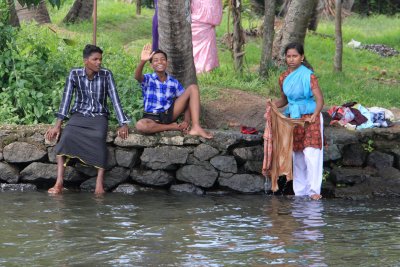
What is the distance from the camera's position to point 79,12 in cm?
1861

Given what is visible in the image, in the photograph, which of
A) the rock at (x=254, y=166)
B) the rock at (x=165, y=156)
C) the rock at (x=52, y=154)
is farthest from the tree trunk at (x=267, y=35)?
the rock at (x=52, y=154)

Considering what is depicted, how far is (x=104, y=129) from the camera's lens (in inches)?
363

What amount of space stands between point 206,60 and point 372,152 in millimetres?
4057

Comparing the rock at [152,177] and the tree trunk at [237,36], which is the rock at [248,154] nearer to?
the rock at [152,177]

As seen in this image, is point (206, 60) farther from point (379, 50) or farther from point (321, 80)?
point (379, 50)

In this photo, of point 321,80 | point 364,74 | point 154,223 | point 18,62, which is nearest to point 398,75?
point 364,74

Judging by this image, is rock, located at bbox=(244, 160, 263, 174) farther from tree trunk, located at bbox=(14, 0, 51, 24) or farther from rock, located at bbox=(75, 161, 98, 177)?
tree trunk, located at bbox=(14, 0, 51, 24)

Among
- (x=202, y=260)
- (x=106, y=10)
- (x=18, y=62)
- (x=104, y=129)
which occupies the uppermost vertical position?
(x=106, y=10)

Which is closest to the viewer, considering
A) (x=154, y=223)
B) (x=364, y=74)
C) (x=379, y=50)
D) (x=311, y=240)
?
(x=311, y=240)

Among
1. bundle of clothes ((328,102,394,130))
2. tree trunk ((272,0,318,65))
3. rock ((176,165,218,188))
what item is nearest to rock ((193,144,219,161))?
rock ((176,165,218,188))

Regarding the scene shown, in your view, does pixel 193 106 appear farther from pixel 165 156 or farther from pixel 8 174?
pixel 8 174

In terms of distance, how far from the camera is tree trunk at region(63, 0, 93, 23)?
18.5 metres

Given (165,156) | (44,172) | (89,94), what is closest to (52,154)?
(44,172)

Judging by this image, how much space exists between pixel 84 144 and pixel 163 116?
3.05ft
